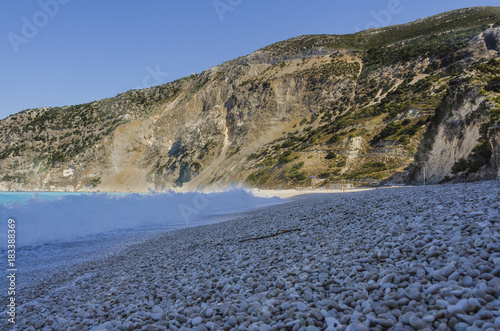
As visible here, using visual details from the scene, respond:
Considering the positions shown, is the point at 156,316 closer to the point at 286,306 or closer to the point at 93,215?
the point at 286,306

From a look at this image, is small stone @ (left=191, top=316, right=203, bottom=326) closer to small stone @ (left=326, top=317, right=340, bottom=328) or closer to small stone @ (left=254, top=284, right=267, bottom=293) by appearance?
small stone @ (left=254, top=284, right=267, bottom=293)

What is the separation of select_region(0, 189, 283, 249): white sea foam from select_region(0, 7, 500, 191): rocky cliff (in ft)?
68.3

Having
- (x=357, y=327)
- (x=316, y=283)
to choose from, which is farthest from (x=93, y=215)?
(x=357, y=327)

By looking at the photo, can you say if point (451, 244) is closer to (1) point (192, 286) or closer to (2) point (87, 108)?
(1) point (192, 286)

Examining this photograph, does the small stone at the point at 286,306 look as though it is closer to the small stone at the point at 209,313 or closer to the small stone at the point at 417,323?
the small stone at the point at 209,313

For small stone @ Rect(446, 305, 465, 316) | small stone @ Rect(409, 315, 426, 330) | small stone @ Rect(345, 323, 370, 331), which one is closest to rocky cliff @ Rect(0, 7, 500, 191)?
small stone @ Rect(446, 305, 465, 316)

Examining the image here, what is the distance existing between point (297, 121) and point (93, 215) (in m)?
59.0

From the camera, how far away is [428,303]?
2998 mm

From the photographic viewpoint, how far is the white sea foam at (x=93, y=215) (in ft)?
57.3

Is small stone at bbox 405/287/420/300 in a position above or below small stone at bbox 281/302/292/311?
above

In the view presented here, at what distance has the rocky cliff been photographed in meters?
32.0

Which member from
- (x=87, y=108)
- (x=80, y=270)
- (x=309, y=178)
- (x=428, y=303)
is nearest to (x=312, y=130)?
(x=309, y=178)

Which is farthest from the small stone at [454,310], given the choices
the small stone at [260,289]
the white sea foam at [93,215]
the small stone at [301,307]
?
the white sea foam at [93,215]

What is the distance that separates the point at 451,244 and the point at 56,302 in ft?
24.2
